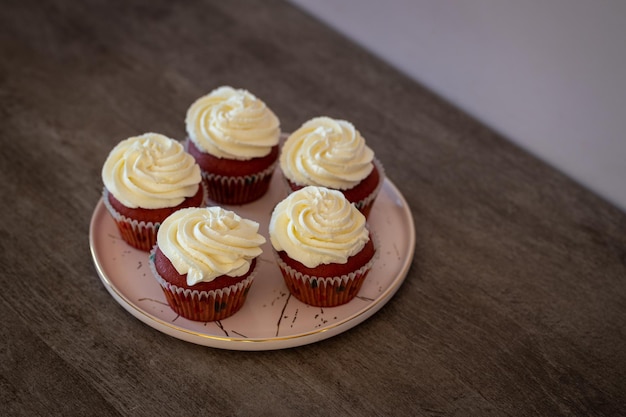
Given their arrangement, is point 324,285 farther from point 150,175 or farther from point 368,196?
point 150,175

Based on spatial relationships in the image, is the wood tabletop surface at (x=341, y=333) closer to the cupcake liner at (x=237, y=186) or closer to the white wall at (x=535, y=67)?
the white wall at (x=535, y=67)

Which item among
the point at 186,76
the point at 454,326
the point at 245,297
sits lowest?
the point at 186,76

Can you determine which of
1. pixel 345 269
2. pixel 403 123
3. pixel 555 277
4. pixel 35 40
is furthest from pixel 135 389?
pixel 35 40

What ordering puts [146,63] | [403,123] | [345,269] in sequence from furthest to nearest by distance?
[146,63] → [403,123] → [345,269]

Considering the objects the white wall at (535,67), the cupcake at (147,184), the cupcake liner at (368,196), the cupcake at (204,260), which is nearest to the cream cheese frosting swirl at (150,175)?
the cupcake at (147,184)

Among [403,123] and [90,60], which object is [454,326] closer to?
[403,123]
